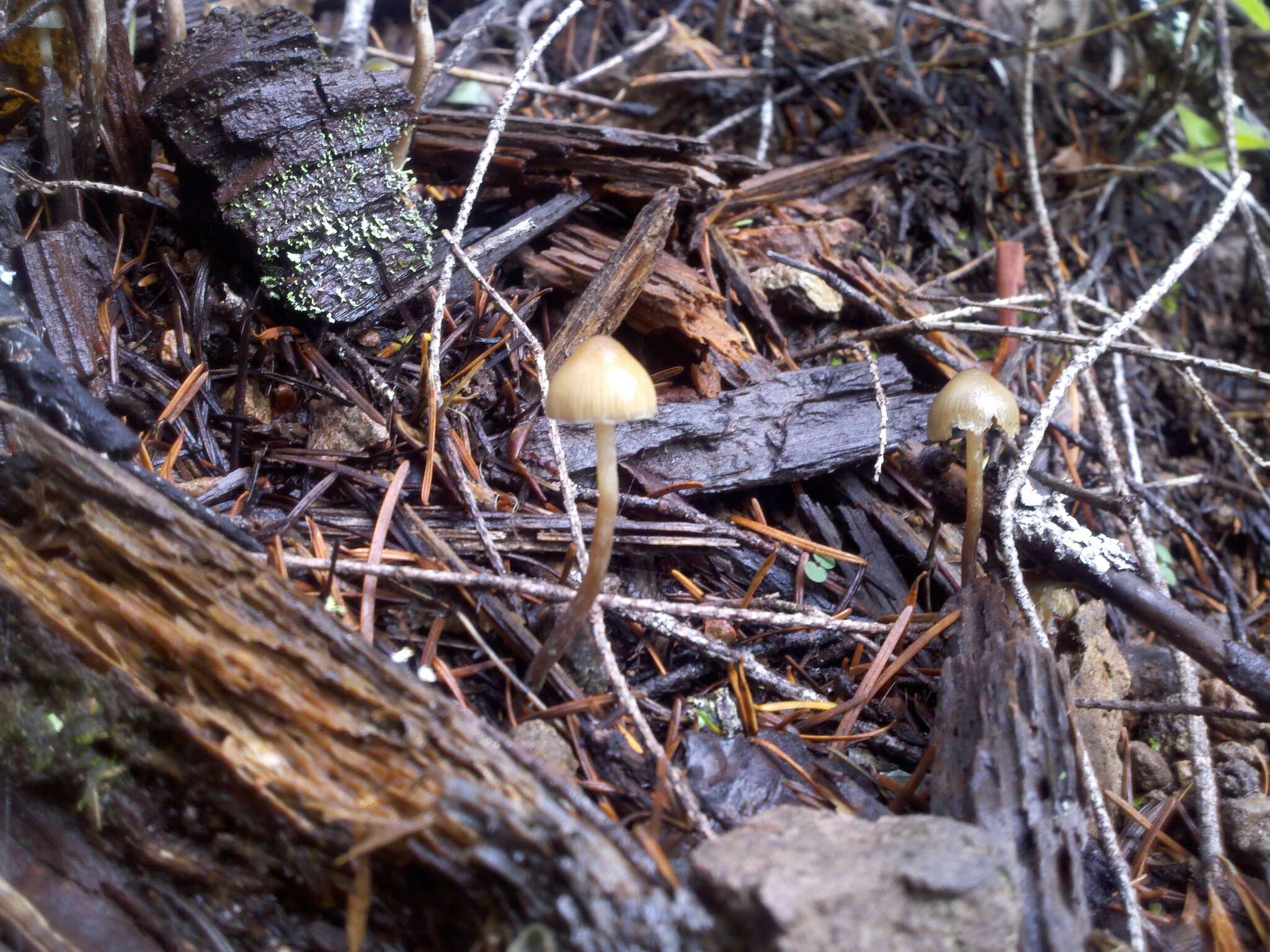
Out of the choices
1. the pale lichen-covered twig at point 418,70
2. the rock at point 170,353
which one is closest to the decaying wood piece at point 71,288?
the rock at point 170,353

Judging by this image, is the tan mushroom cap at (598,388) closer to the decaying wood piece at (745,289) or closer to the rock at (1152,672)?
the decaying wood piece at (745,289)

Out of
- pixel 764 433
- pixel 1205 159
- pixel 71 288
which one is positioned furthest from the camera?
pixel 1205 159

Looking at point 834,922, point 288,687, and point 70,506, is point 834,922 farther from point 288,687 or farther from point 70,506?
point 70,506

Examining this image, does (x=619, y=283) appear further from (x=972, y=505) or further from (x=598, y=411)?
(x=972, y=505)

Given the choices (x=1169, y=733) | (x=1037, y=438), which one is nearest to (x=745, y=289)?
(x=1037, y=438)

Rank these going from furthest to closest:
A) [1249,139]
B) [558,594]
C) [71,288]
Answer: [1249,139], [71,288], [558,594]
